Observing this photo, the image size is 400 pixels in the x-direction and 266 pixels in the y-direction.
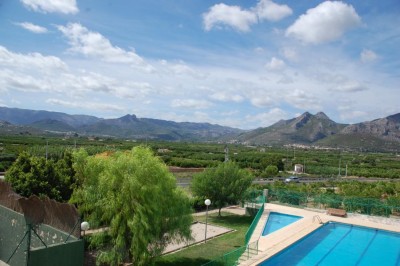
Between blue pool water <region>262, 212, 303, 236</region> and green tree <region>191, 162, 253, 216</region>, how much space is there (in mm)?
3366

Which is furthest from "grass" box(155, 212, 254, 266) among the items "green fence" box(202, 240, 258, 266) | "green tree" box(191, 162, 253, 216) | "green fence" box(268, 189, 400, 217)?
"green fence" box(268, 189, 400, 217)

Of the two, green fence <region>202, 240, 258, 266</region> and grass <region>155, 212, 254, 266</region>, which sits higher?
green fence <region>202, 240, 258, 266</region>

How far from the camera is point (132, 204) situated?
15586 millimetres

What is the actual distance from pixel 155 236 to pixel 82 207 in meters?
3.85

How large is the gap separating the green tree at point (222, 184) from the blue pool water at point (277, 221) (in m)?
3.37

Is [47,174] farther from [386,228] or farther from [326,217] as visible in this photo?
[386,228]

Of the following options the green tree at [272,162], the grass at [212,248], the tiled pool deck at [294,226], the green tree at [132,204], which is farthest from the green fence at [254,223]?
the green tree at [272,162]

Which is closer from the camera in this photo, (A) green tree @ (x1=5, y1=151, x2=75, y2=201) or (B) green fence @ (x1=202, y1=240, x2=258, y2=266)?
(B) green fence @ (x1=202, y1=240, x2=258, y2=266)

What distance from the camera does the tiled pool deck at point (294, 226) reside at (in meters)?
19.1

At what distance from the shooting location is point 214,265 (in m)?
14.5

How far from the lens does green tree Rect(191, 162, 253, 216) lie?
97.0 ft

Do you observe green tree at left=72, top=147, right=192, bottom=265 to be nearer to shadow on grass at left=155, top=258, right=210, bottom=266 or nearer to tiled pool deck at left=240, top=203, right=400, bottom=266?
shadow on grass at left=155, top=258, right=210, bottom=266

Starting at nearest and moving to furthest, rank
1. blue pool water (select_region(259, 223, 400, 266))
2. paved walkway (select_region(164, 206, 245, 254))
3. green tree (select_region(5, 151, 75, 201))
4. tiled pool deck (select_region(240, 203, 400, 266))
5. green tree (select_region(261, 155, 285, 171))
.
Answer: tiled pool deck (select_region(240, 203, 400, 266)) < blue pool water (select_region(259, 223, 400, 266)) < paved walkway (select_region(164, 206, 245, 254)) < green tree (select_region(5, 151, 75, 201)) < green tree (select_region(261, 155, 285, 171))

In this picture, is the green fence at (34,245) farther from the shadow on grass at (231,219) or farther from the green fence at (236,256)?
the shadow on grass at (231,219)
